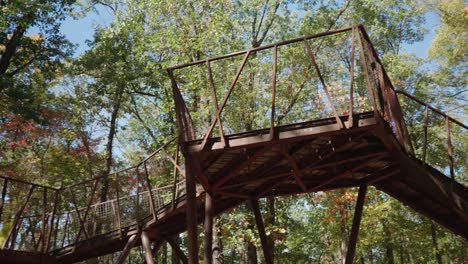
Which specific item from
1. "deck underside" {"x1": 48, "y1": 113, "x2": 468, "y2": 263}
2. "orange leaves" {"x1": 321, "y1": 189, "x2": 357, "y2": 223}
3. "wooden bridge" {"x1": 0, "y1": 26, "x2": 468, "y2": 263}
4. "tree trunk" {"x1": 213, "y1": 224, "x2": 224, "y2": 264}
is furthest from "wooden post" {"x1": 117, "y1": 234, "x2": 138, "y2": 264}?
"orange leaves" {"x1": 321, "y1": 189, "x2": 357, "y2": 223}

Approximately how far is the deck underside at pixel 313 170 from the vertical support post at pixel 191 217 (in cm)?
21

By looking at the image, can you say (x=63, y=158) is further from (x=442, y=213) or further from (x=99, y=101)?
(x=442, y=213)

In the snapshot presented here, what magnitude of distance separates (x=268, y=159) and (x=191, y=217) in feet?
6.17

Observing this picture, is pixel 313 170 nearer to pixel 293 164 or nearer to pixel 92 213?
pixel 293 164

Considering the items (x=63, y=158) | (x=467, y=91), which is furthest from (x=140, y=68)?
(x=467, y=91)

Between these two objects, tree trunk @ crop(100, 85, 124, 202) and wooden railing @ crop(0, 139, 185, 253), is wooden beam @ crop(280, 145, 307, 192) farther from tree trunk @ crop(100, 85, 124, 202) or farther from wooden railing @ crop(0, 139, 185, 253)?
tree trunk @ crop(100, 85, 124, 202)

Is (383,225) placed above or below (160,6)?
below

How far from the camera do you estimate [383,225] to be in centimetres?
2097

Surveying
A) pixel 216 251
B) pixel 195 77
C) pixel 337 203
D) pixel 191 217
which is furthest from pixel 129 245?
pixel 337 203

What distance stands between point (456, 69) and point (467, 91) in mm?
1182

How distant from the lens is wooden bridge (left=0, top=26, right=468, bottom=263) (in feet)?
21.5

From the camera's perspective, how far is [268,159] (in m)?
8.02

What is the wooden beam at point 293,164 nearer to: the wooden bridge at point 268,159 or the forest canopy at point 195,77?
the wooden bridge at point 268,159

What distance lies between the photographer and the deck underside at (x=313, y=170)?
6484 mm
